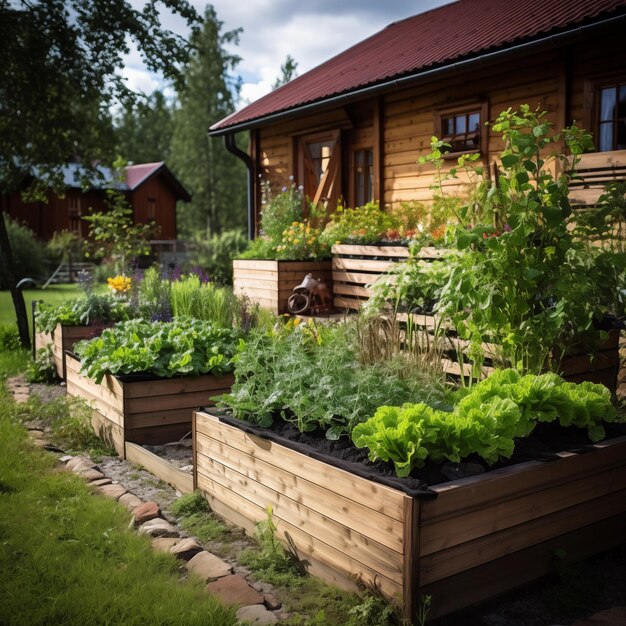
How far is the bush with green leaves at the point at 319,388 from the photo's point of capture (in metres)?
3.19

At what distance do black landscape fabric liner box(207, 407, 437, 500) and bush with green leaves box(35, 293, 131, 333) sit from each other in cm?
389

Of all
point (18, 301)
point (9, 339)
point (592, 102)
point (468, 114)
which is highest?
point (468, 114)

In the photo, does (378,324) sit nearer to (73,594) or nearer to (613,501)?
(613,501)

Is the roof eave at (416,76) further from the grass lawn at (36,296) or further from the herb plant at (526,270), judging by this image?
the grass lawn at (36,296)

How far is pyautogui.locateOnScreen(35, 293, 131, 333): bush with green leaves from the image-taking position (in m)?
7.14

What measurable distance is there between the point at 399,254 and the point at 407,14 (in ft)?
28.1

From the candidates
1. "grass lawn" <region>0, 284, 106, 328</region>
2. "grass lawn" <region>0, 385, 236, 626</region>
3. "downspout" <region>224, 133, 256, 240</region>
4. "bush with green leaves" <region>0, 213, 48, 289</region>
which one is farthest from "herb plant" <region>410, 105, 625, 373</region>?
"bush with green leaves" <region>0, 213, 48, 289</region>

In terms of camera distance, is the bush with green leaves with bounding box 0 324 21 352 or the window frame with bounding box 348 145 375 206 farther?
the window frame with bounding box 348 145 375 206

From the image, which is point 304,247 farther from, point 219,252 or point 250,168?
point 219,252

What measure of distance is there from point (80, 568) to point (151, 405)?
1922mm

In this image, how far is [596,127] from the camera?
7.52 m

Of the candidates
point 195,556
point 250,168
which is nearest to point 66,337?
point 195,556

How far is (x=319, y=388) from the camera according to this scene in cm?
328

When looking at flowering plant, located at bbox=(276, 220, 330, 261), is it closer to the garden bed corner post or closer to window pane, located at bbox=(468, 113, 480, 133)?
window pane, located at bbox=(468, 113, 480, 133)
